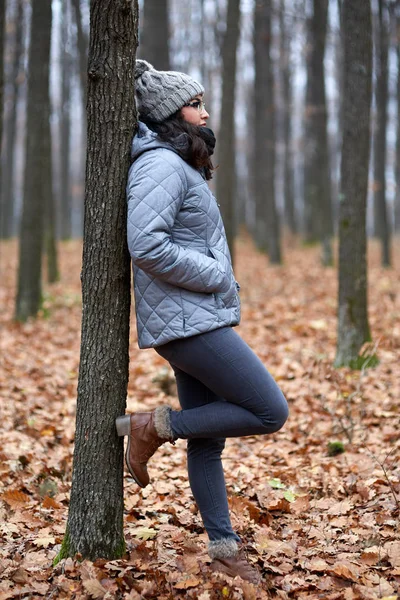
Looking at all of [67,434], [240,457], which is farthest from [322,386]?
[67,434]

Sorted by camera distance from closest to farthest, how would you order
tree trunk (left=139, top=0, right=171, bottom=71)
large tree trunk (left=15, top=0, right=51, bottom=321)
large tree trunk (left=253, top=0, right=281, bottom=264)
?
large tree trunk (left=15, top=0, right=51, bottom=321) → tree trunk (left=139, top=0, right=171, bottom=71) → large tree trunk (left=253, top=0, right=281, bottom=264)

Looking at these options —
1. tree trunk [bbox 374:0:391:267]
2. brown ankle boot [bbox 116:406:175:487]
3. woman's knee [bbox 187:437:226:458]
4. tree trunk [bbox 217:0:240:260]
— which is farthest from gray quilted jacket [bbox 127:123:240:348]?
tree trunk [bbox 374:0:391:267]

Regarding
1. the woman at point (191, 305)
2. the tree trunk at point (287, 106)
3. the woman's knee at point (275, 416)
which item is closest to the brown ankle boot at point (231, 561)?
the woman at point (191, 305)

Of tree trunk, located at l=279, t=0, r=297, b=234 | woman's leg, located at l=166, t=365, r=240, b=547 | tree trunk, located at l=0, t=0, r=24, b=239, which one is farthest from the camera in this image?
tree trunk, located at l=279, t=0, r=297, b=234

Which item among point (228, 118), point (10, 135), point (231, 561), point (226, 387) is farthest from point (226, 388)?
point (10, 135)

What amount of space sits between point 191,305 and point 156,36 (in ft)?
35.3

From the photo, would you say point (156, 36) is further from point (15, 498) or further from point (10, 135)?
point (10, 135)

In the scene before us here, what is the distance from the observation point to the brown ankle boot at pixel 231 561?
10.3 feet

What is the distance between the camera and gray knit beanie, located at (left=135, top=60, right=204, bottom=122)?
3.14m

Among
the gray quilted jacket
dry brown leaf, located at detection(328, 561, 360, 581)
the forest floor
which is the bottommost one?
the forest floor

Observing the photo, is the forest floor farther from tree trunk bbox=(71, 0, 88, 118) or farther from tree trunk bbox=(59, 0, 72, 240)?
tree trunk bbox=(59, 0, 72, 240)

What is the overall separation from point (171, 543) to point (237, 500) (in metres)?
0.60

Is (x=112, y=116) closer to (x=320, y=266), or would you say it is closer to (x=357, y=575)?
(x=357, y=575)

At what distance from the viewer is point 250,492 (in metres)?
4.33
